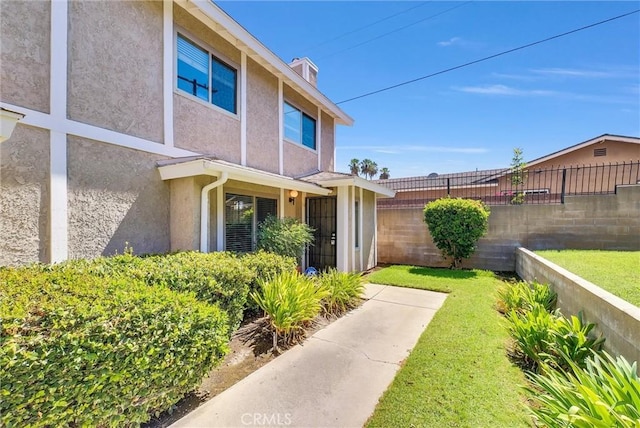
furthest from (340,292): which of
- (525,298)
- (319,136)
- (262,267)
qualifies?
(319,136)

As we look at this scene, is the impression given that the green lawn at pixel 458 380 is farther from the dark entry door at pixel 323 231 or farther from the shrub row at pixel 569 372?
the dark entry door at pixel 323 231

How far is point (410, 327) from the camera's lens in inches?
221

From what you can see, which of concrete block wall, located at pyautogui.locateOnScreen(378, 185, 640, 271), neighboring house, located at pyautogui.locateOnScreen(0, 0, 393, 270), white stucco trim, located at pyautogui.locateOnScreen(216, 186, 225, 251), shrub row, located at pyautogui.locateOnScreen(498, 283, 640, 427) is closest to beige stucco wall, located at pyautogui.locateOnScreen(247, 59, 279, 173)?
neighboring house, located at pyautogui.locateOnScreen(0, 0, 393, 270)

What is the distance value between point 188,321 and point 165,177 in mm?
4542

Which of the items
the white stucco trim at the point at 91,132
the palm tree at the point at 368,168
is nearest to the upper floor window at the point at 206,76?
the white stucco trim at the point at 91,132

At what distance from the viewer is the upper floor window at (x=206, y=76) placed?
705 cm

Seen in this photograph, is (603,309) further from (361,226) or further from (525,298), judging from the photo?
(361,226)

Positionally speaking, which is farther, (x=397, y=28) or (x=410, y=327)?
(x=397, y=28)

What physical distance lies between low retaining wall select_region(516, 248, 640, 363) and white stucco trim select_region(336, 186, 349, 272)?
5.55 metres

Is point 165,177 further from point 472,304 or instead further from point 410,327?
point 472,304

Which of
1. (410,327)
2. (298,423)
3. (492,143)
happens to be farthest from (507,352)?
(492,143)

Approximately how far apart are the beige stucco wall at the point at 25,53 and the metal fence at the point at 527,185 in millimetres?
11940

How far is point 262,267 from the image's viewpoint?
235 inches

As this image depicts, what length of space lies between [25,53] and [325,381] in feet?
23.4
